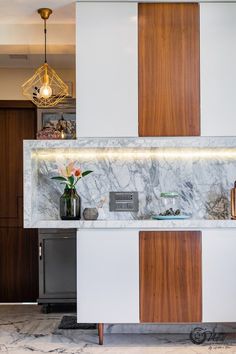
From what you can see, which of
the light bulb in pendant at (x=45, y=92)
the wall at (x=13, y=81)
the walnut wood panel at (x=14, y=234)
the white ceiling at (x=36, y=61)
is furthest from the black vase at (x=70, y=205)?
the wall at (x=13, y=81)

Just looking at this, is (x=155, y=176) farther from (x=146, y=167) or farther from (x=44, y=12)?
(x=44, y=12)

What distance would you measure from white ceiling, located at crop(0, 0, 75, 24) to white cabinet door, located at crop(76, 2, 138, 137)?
0.23 m

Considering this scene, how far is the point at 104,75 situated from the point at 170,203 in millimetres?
1192

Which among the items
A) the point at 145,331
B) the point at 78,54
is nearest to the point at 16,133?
the point at 78,54

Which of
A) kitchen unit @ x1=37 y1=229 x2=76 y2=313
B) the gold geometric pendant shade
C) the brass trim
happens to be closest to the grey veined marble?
the gold geometric pendant shade

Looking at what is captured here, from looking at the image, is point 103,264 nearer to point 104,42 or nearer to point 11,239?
point 104,42

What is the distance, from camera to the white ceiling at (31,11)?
3.76 metres

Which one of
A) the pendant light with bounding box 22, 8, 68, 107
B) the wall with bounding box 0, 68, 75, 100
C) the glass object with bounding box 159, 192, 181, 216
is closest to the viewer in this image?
the glass object with bounding box 159, 192, 181, 216

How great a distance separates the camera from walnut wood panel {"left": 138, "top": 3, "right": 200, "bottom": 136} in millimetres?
3686

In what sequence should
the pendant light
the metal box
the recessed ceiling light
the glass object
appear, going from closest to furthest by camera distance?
1. the glass object
2. the metal box
3. the pendant light
4. the recessed ceiling light

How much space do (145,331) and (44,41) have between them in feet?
8.98

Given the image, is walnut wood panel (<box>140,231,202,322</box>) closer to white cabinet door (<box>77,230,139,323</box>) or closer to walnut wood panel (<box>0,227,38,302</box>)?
white cabinet door (<box>77,230,139,323</box>)

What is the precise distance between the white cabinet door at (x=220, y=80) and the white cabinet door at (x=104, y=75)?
56cm

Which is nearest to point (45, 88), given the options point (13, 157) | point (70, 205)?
point (70, 205)
